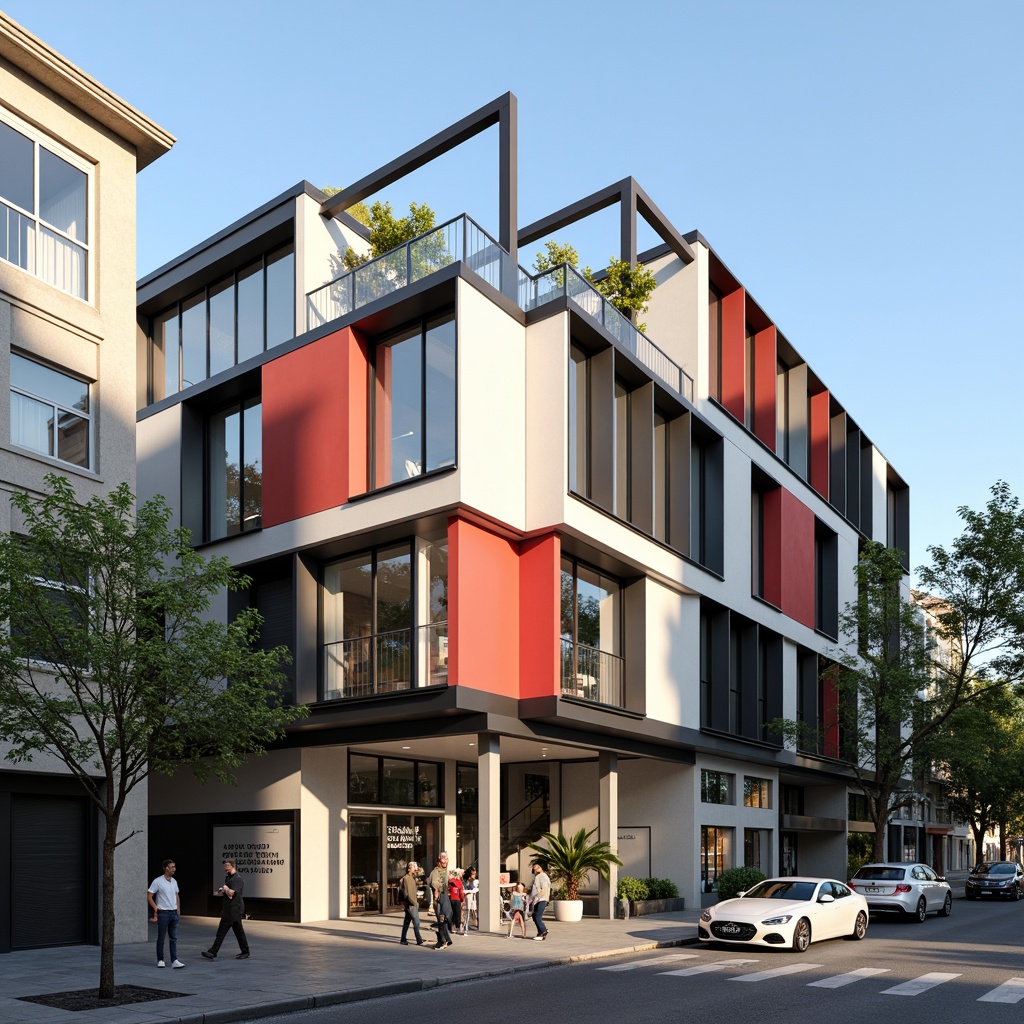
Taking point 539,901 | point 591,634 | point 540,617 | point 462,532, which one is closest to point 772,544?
point 591,634

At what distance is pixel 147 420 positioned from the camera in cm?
3238

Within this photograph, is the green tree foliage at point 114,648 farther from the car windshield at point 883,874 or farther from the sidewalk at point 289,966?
the car windshield at point 883,874

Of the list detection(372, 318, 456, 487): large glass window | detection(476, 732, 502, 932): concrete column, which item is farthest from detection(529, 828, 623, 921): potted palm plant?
detection(372, 318, 456, 487): large glass window

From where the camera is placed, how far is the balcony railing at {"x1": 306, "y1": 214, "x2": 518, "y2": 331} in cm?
2683

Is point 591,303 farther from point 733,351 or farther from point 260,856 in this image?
point 260,856

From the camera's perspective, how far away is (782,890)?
24047 millimetres

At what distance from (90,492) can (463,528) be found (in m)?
7.47

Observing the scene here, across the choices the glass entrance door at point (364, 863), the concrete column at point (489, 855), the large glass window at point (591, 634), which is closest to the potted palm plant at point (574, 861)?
the large glass window at point (591, 634)

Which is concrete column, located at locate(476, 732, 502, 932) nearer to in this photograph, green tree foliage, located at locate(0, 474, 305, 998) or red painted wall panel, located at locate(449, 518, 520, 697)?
red painted wall panel, located at locate(449, 518, 520, 697)

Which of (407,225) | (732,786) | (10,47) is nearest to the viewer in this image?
(10,47)

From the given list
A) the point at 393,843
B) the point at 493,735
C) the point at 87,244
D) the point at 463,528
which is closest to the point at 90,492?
the point at 87,244

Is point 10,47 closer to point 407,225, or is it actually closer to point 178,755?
point 407,225

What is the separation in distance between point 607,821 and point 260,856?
28.0ft

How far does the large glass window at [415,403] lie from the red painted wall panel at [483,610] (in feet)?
5.95
